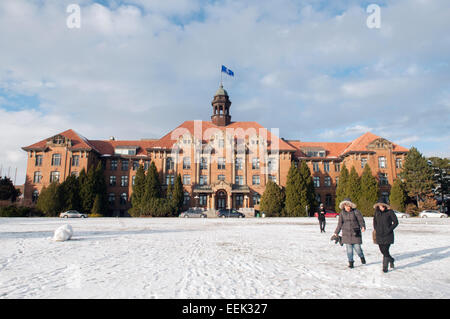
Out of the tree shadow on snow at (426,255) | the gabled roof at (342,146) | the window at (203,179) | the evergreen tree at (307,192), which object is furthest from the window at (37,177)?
the tree shadow on snow at (426,255)

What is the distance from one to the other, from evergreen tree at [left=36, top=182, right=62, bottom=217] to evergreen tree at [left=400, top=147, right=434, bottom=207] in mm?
53306

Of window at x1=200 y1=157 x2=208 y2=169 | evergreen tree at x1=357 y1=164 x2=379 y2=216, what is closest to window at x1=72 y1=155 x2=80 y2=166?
window at x1=200 y1=157 x2=208 y2=169

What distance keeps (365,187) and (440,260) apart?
3906 cm

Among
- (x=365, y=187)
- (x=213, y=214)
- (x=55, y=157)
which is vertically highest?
(x=55, y=157)

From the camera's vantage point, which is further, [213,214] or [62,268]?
[213,214]

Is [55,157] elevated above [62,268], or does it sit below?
above

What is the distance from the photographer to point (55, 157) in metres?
49.0

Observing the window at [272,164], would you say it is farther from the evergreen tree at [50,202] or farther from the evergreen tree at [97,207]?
the evergreen tree at [50,202]

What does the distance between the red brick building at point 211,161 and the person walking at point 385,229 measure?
1557 inches

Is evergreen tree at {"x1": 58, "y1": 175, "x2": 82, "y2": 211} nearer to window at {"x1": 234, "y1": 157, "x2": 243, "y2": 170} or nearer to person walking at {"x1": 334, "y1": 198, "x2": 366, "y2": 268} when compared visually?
window at {"x1": 234, "y1": 157, "x2": 243, "y2": 170}

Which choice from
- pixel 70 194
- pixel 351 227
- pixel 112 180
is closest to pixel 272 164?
pixel 112 180

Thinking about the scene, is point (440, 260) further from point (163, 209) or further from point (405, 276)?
point (163, 209)

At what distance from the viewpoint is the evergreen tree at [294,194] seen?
4394cm
